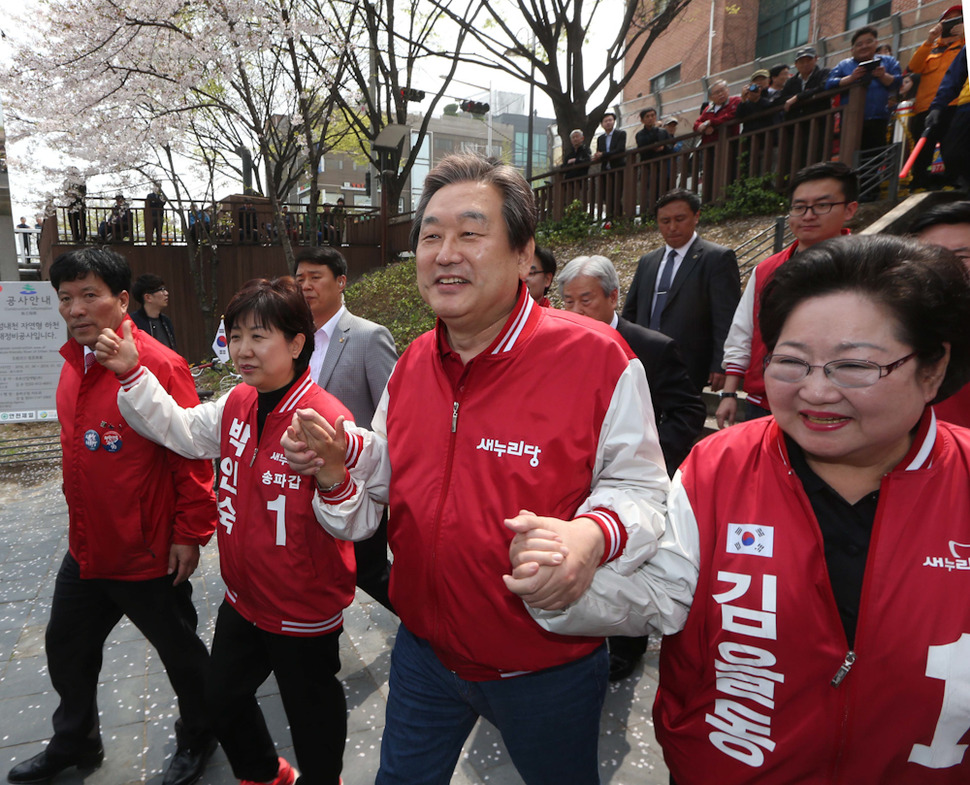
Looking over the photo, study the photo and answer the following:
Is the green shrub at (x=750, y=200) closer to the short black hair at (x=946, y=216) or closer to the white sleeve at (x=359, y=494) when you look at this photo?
the short black hair at (x=946, y=216)

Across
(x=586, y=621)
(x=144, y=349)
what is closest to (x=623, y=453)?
(x=586, y=621)

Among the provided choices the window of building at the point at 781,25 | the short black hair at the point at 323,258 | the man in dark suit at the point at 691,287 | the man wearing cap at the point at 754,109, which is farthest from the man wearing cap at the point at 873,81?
the window of building at the point at 781,25

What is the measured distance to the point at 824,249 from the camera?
3.95 ft

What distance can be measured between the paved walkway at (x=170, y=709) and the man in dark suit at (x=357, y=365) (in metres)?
0.50

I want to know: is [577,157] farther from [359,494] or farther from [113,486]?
[359,494]

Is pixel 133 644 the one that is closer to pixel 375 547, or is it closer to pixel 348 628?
pixel 348 628

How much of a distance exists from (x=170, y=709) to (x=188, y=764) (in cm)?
59

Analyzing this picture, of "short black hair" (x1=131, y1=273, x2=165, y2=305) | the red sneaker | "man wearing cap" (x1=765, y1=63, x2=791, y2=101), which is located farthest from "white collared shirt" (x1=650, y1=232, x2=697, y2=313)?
"man wearing cap" (x1=765, y1=63, x2=791, y2=101)

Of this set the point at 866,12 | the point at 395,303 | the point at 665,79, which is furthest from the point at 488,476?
the point at 665,79

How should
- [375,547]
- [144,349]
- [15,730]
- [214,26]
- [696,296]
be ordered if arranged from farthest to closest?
[214,26] → [696,296] → [375,547] → [15,730] → [144,349]

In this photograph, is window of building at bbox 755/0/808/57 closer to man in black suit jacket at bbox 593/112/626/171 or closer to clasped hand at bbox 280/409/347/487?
man in black suit jacket at bbox 593/112/626/171

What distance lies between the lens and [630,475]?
1.46 metres

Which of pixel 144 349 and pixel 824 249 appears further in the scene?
pixel 144 349

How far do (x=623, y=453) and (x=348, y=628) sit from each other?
2.85 m
